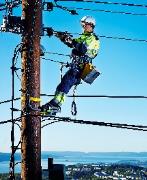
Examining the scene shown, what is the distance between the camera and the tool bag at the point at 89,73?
28.8 feet

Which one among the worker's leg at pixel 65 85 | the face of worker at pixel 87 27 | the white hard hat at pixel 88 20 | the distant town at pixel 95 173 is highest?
the white hard hat at pixel 88 20

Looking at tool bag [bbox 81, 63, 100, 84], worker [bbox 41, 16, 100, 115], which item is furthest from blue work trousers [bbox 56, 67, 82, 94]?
tool bag [bbox 81, 63, 100, 84]

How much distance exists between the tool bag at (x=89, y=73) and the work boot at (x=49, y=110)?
3.04 feet

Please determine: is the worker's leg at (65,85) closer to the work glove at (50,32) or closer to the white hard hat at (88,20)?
the work glove at (50,32)

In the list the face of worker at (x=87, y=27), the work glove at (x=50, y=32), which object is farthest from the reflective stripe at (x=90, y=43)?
the work glove at (x=50, y=32)

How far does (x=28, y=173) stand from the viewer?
7.11 metres

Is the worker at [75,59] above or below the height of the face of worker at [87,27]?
below

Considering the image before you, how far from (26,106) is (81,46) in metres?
2.12

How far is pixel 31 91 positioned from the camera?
7441mm

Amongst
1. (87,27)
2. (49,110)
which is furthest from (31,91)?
(87,27)

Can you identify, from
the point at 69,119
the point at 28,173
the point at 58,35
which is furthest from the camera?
the point at 58,35

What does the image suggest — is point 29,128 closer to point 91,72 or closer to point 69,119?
point 69,119

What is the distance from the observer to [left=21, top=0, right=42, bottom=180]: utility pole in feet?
23.6

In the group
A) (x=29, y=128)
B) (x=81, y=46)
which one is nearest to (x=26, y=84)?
(x=29, y=128)
